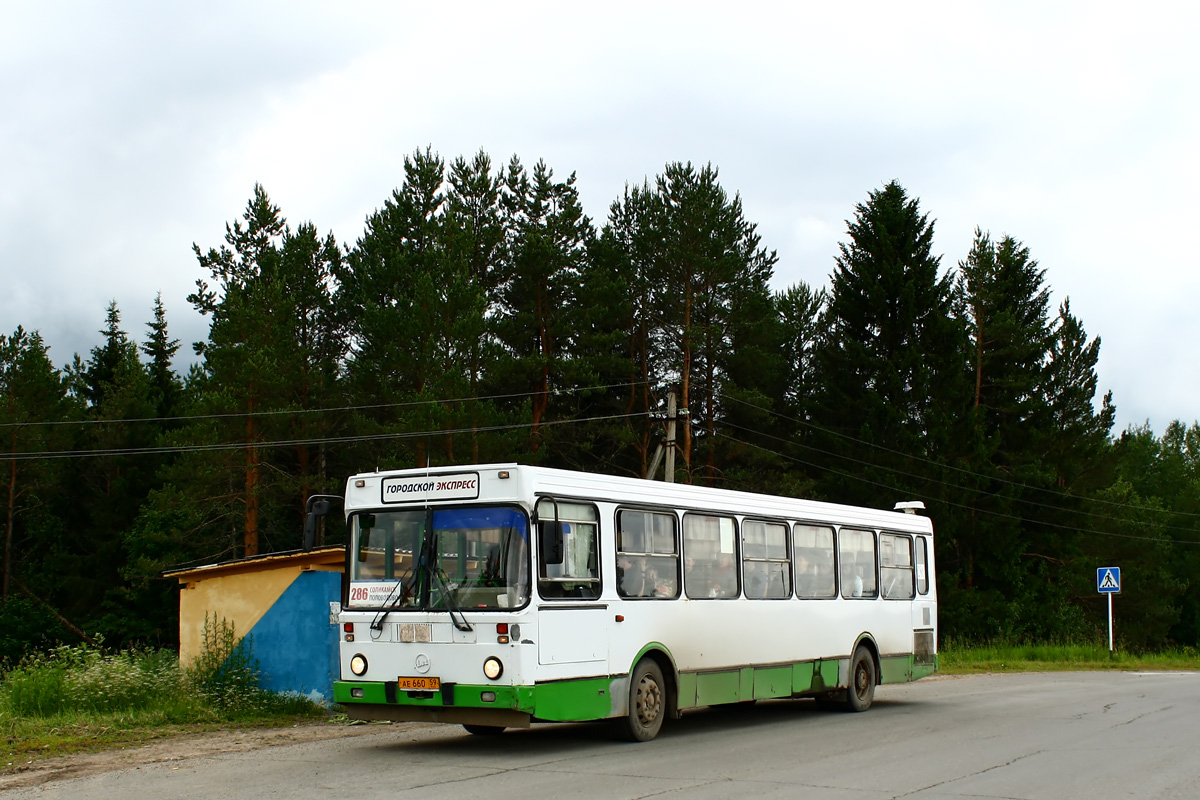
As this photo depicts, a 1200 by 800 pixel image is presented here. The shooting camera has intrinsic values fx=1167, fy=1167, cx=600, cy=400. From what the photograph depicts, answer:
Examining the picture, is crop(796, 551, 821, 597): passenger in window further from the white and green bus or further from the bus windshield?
the bus windshield

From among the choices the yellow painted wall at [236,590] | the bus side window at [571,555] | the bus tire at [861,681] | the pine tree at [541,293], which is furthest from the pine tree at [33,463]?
the bus side window at [571,555]

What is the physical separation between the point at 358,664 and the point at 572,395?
105 ft

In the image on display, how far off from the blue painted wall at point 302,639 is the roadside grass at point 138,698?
0.62ft

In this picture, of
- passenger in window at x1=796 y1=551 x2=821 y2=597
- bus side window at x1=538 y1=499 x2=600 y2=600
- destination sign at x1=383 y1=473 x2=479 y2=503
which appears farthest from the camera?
passenger in window at x1=796 y1=551 x2=821 y2=597

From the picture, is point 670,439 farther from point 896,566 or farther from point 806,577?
point 806,577

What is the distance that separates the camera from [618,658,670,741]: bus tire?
41.4 ft

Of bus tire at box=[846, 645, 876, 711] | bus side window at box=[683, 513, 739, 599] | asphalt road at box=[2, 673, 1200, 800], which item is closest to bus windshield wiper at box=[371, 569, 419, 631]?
asphalt road at box=[2, 673, 1200, 800]

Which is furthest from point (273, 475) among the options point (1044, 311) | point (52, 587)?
point (1044, 311)

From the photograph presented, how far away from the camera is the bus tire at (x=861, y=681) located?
17.1 m

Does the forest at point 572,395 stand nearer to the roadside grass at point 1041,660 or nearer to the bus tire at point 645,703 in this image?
the roadside grass at point 1041,660

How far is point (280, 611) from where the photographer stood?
16.2 m

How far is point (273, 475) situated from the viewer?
4150 centimetres

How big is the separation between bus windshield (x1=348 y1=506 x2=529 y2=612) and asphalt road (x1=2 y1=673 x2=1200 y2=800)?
1.57m

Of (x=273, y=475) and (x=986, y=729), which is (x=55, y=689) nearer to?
→ (x=986, y=729)
